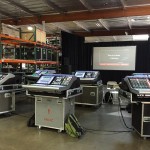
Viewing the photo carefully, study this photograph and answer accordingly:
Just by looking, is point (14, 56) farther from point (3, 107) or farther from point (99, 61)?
point (99, 61)

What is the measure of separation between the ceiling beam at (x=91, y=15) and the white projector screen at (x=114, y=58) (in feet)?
13.1

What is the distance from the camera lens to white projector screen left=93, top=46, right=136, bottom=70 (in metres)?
10.9

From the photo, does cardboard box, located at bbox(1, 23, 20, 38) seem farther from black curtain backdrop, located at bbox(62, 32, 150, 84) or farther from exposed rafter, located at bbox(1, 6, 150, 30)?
black curtain backdrop, located at bbox(62, 32, 150, 84)

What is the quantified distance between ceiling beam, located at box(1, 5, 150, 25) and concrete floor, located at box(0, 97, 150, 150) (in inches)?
155

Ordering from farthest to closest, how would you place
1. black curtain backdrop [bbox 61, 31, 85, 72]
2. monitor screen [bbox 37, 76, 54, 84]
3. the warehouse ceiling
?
1. black curtain backdrop [bbox 61, 31, 85, 72]
2. the warehouse ceiling
3. monitor screen [bbox 37, 76, 54, 84]

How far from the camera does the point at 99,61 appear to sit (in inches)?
459

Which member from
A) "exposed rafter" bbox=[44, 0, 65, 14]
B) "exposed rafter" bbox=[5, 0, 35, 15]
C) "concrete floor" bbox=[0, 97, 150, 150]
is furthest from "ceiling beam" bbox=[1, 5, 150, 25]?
"concrete floor" bbox=[0, 97, 150, 150]

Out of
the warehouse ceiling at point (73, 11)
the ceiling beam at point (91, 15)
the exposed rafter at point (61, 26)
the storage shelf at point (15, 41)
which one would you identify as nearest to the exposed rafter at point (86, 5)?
the warehouse ceiling at point (73, 11)

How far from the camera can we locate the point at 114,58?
11156mm

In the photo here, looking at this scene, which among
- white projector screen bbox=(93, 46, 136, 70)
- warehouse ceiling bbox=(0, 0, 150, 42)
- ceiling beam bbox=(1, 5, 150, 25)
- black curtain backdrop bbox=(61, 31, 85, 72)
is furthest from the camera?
black curtain backdrop bbox=(61, 31, 85, 72)

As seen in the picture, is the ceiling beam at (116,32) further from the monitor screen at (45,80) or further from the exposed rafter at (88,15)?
the monitor screen at (45,80)

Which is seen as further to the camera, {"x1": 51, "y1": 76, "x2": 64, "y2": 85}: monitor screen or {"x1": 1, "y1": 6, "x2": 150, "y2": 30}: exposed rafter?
{"x1": 1, "y1": 6, "x2": 150, "y2": 30}: exposed rafter

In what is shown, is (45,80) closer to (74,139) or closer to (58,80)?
(58,80)

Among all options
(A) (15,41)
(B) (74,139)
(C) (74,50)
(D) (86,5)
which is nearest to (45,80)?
(B) (74,139)
